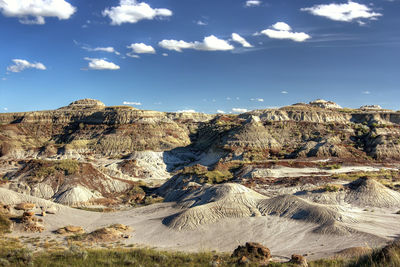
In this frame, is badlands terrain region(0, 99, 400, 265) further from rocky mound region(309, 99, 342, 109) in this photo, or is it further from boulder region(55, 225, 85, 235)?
rocky mound region(309, 99, 342, 109)

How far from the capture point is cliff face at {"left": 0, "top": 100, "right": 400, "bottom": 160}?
203ft

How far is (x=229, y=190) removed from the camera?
30.5m

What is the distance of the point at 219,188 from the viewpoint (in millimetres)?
31688

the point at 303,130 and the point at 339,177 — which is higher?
the point at 303,130

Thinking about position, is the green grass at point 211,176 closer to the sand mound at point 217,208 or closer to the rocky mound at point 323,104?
the sand mound at point 217,208

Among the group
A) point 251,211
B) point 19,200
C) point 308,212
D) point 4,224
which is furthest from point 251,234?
point 19,200

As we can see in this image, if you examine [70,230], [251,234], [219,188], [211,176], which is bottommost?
[251,234]

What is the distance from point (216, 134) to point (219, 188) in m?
48.9

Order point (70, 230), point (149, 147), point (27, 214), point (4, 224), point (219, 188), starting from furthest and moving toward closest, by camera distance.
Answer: point (149, 147) → point (219, 188) → point (27, 214) → point (70, 230) → point (4, 224)

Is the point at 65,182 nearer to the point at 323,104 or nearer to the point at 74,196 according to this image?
the point at 74,196

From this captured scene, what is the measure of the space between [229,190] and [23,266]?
67.0ft

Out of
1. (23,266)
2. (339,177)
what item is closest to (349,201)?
(339,177)

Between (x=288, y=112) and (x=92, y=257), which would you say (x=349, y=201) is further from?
(x=288, y=112)

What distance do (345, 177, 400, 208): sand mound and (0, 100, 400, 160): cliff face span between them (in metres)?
24.7
